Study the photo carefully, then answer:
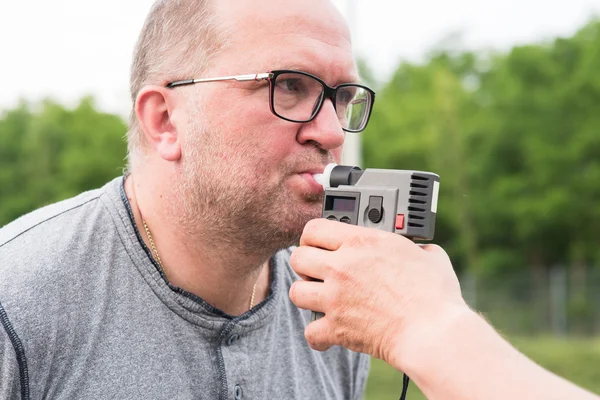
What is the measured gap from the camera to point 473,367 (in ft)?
6.42

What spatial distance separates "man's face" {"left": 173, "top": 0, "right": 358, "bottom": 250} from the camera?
2729mm

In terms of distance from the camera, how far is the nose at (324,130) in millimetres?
2730

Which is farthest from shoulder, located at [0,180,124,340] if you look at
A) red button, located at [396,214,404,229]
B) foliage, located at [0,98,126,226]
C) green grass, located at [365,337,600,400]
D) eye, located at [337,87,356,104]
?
foliage, located at [0,98,126,226]

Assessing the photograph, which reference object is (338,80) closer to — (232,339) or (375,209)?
(375,209)

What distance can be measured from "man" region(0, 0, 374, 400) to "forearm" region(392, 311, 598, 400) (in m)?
0.86

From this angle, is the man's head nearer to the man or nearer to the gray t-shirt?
the man

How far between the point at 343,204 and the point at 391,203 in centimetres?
17

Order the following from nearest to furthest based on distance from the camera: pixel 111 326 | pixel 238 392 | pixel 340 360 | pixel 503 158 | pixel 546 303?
pixel 111 326, pixel 238 392, pixel 340 360, pixel 546 303, pixel 503 158

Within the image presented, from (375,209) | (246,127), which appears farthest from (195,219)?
(375,209)

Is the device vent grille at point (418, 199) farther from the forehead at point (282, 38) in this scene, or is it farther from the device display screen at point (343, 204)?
the forehead at point (282, 38)

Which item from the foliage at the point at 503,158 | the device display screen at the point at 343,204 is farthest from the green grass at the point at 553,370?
the foliage at the point at 503,158

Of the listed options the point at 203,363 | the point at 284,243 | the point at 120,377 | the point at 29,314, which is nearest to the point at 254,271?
the point at 284,243

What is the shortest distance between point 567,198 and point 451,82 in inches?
323

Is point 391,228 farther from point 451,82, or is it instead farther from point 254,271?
point 451,82
